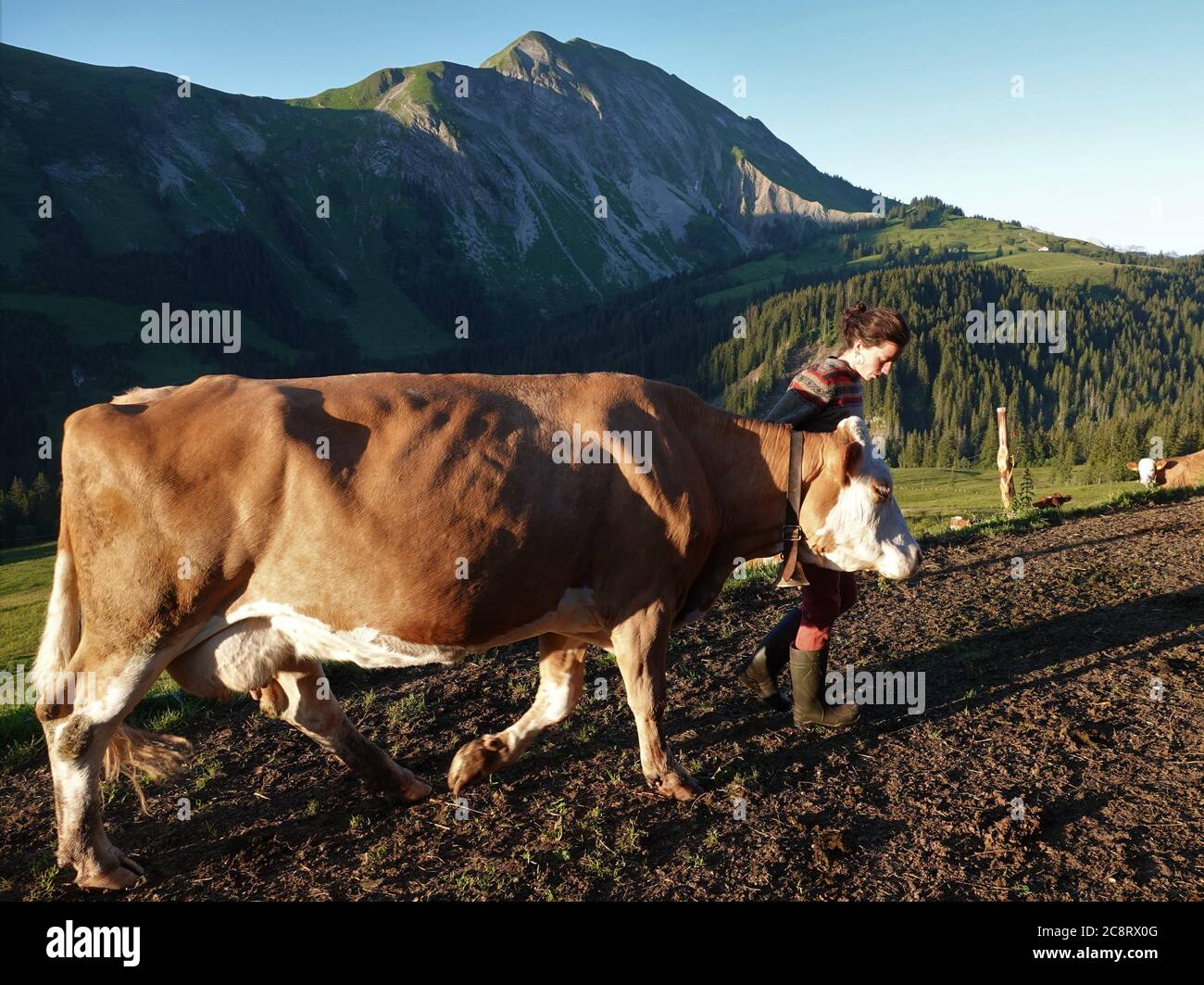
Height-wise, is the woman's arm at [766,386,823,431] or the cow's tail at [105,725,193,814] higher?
the woman's arm at [766,386,823,431]

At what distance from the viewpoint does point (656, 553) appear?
207 inches

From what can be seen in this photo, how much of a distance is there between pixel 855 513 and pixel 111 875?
4947mm

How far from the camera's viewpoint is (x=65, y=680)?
4609 mm

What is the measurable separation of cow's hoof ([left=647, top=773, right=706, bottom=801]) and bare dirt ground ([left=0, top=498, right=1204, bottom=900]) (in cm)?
8

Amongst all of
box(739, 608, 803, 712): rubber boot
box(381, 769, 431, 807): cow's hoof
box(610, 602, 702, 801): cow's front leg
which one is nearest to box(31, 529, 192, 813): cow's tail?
box(381, 769, 431, 807): cow's hoof

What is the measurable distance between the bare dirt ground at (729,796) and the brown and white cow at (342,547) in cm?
38

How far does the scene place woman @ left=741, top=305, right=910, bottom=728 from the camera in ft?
20.0

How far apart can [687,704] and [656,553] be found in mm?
2085

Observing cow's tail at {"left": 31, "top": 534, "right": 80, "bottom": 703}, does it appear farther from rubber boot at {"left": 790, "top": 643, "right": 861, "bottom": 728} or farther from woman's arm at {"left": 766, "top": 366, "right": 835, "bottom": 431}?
rubber boot at {"left": 790, "top": 643, "right": 861, "bottom": 728}

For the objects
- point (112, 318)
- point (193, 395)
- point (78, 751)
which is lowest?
point (78, 751)

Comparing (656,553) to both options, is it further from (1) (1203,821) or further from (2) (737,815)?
(1) (1203,821)

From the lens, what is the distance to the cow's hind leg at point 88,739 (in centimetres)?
453

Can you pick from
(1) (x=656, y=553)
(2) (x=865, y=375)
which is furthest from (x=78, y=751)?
(2) (x=865, y=375)

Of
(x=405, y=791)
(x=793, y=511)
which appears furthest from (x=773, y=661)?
(x=405, y=791)
